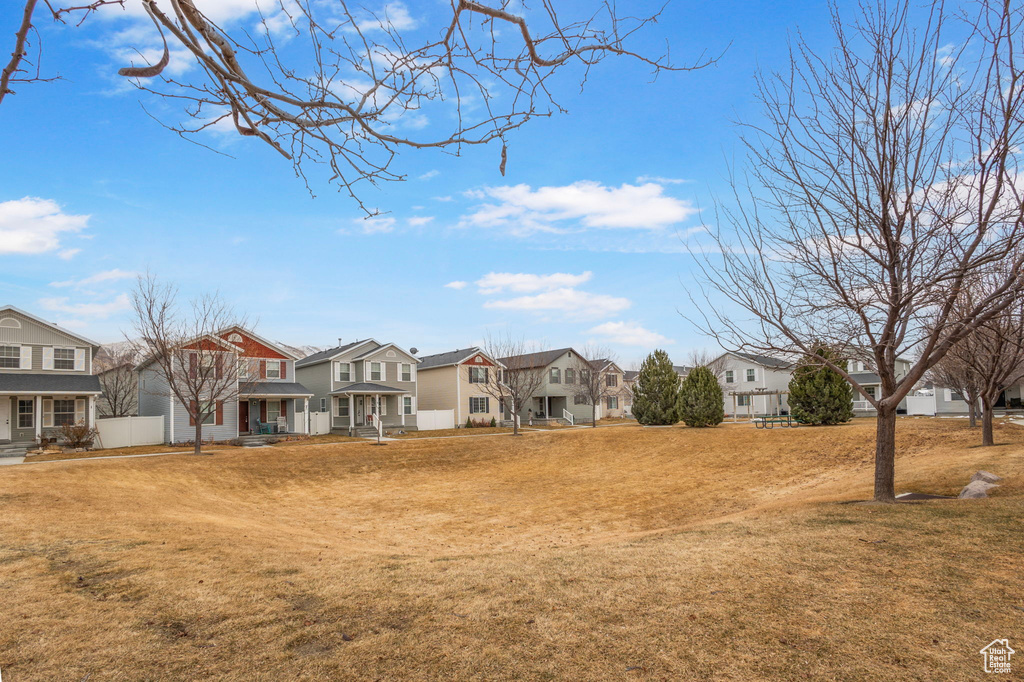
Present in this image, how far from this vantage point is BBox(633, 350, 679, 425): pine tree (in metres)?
35.0

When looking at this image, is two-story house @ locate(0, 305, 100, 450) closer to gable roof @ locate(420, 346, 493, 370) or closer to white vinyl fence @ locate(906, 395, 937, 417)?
gable roof @ locate(420, 346, 493, 370)

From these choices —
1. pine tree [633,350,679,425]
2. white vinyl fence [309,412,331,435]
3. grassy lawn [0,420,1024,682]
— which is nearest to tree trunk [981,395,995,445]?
grassy lawn [0,420,1024,682]

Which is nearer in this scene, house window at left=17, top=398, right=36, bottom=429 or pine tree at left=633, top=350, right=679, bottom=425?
house window at left=17, top=398, right=36, bottom=429

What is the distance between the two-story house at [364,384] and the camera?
38625mm

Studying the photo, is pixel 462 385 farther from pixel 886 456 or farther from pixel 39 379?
pixel 886 456

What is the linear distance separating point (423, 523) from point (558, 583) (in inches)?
347

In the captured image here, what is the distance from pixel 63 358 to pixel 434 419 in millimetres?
21585

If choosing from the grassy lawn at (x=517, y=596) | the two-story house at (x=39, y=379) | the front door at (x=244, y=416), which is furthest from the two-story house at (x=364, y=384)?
the grassy lawn at (x=517, y=596)

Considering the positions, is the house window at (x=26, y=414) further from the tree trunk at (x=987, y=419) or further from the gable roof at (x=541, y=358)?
the tree trunk at (x=987, y=419)

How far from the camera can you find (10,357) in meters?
27.0

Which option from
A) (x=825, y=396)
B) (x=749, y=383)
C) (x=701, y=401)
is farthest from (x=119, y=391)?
(x=749, y=383)

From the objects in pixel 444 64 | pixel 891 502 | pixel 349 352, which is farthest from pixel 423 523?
pixel 349 352

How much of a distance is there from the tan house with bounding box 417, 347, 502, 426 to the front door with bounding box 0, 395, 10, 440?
2554 centimetres

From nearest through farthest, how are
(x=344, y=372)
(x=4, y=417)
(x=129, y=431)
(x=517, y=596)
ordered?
1. (x=517, y=596)
2. (x=4, y=417)
3. (x=129, y=431)
4. (x=344, y=372)
